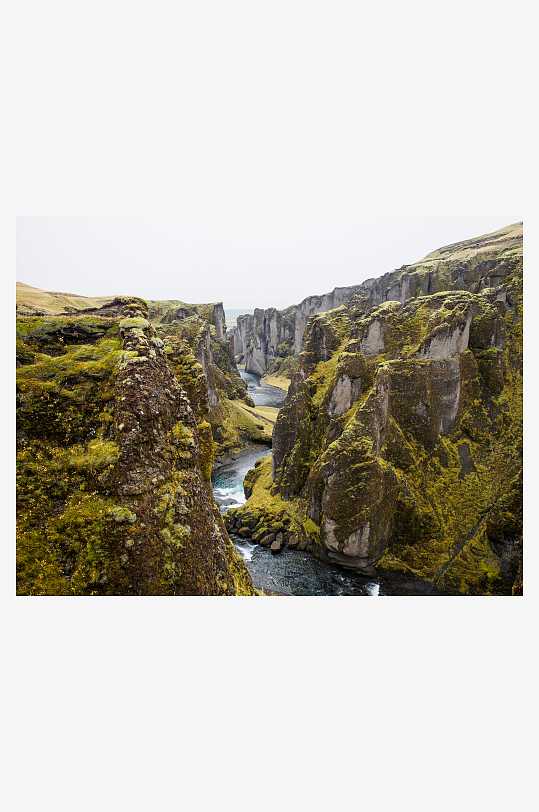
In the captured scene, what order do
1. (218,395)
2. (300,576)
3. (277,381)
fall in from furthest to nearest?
(277,381) → (218,395) → (300,576)

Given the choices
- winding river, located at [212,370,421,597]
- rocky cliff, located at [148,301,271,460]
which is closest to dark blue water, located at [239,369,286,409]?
rocky cliff, located at [148,301,271,460]

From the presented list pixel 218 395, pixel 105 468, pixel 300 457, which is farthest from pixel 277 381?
pixel 105 468

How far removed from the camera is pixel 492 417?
25969mm

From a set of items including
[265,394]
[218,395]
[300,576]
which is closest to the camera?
[300,576]

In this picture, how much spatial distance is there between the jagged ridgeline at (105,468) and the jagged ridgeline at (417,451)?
43.6 ft

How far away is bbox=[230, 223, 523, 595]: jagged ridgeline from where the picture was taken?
22.0 metres

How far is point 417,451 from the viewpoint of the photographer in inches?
983

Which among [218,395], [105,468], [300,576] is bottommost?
[300,576]

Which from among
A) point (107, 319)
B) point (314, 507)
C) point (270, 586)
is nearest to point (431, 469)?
point (314, 507)

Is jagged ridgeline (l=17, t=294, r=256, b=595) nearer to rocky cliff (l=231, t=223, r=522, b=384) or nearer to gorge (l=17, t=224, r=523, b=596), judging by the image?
gorge (l=17, t=224, r=523, b=596)

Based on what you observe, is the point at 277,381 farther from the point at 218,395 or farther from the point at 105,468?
the point at 105,468

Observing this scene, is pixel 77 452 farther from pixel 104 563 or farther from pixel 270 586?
pixel 270 586

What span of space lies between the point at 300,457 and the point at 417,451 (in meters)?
10.1

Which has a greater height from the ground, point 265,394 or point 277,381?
point 277,381
